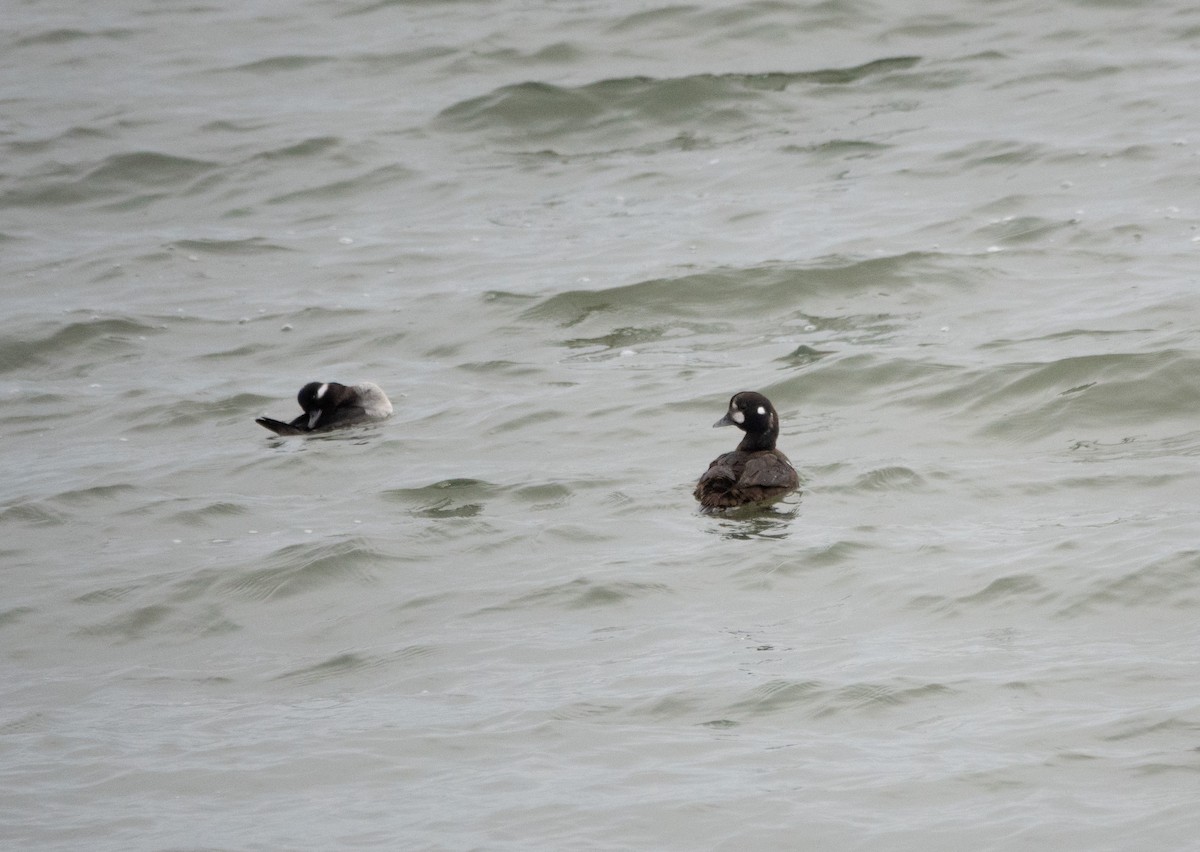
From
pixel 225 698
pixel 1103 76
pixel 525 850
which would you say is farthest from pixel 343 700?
pixel 1103 76

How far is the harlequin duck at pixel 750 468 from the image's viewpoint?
10.2m

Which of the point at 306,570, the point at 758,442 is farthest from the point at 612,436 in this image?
the point at 306,570

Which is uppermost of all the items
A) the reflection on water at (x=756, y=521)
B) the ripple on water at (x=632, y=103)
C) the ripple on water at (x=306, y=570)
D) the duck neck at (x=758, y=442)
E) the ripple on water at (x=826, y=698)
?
the ripple on water at (x=632, y=103)

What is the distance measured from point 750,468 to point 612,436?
1788mm

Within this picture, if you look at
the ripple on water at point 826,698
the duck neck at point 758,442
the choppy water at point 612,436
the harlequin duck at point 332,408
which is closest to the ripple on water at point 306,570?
the choppy water at point 612,436

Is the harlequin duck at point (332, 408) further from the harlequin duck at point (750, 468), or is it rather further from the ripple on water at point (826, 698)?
the ripple on water at point (826, 698)

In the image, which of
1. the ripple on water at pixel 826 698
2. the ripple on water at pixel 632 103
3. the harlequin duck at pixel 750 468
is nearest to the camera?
the ripple on water at pixel 826 698

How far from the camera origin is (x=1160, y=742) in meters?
6.50

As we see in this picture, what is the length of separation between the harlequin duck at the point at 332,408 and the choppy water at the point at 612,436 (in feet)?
0.90

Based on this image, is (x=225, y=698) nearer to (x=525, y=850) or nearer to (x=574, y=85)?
(x=525, y=850)

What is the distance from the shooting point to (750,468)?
10.3 m

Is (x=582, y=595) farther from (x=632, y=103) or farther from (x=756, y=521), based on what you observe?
(x=632, y=103)

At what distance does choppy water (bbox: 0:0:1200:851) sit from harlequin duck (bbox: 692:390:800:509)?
272 millimetres

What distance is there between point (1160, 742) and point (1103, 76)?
544 inches
